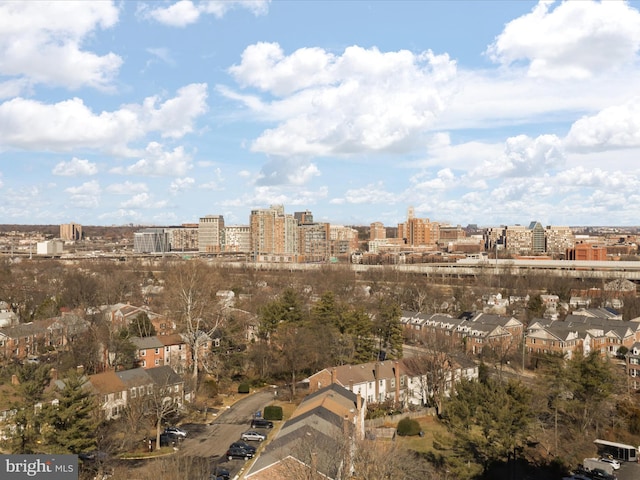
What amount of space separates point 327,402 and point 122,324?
2590 cm

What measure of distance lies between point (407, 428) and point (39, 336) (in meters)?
29.6

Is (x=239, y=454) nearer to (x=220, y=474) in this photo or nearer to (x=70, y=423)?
(x=220, y=474)

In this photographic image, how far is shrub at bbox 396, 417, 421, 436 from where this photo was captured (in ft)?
89.9

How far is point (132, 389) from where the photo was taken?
2777cm

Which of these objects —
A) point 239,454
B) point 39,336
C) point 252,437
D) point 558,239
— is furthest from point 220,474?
point 558,239

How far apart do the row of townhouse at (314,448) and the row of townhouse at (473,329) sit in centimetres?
2203

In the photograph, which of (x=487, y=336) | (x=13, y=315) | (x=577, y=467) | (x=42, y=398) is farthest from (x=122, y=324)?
(x=577, y=467)

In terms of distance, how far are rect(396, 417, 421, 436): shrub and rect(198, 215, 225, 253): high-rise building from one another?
165m

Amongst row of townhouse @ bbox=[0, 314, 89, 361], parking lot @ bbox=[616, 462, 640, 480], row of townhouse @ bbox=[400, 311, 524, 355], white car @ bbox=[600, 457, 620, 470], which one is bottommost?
parking lot @ bbox=[616, 462, 640, 480]

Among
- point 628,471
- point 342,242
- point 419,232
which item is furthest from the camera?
point 419,232

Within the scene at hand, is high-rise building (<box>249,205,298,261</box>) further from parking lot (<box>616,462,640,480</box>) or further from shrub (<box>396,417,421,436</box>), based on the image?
parking lot (<box>616,462,640,480</box>)

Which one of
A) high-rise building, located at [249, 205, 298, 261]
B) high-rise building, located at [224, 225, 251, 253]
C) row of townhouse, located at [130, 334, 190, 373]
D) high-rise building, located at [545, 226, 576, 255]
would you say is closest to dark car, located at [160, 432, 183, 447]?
row of townhouse, located at [130, 334, 190, 373]

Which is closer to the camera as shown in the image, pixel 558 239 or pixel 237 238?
pixel 558 239

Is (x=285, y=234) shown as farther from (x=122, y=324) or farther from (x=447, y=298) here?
(x=122, y=324)
